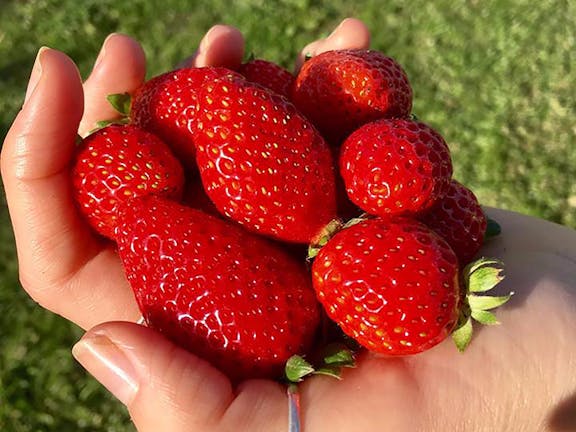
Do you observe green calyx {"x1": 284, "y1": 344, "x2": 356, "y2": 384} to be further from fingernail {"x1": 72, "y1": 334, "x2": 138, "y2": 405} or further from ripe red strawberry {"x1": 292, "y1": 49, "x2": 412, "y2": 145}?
ripe red strawberry {"x1": 292, "y1": 49, "x2": 412, "y2": 145}

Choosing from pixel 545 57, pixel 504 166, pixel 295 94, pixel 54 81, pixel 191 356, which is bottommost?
pixel 504 166

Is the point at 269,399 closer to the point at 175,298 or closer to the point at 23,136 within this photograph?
the point at 175,298

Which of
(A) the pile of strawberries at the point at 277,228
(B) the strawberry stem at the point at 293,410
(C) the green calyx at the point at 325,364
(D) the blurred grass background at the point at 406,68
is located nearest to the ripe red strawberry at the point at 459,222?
(A) the pile of strawberries at the point at 277,228

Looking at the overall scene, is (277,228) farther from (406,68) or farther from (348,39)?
(406,68)

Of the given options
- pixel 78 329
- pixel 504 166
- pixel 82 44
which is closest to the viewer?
pixel 78 329

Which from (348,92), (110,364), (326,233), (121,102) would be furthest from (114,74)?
(110,364)

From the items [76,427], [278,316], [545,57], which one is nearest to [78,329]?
[76,427]

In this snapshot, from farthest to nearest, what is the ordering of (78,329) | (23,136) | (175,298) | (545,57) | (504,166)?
(545,57), (504,166), (78,329), (23,136), (175,298)
